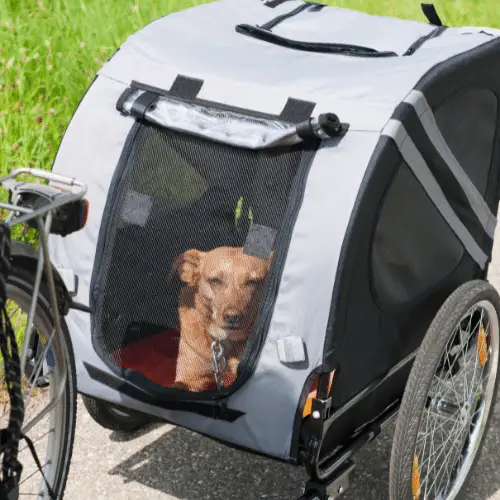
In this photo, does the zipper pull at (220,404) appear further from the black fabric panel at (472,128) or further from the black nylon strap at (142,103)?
the black fabric panel at (472,128)

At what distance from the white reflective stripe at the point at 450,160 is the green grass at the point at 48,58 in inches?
60.9

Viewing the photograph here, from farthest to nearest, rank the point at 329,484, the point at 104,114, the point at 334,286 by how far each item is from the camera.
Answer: the point at 104,114 → the point at 329,484 → the point at 334,286

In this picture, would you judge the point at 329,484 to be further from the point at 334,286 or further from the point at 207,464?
the point at 207,464

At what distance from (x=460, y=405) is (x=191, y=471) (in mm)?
786

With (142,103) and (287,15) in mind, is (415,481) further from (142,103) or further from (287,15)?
(287,15)

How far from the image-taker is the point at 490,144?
2746mm

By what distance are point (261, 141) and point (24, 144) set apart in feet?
5.95

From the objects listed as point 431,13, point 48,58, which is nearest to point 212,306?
point 431,13

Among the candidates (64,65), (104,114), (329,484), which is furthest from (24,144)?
(329,484)

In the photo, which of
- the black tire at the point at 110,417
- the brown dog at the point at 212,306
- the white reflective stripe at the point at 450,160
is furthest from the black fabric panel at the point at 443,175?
the black tire at the point at 110,417

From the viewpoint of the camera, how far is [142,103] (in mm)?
2434

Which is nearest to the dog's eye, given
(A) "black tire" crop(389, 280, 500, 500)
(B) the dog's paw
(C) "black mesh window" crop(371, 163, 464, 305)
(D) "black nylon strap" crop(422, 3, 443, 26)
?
(B) the dog's paw

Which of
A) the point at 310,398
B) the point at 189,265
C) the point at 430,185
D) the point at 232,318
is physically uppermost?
the point at 430,185

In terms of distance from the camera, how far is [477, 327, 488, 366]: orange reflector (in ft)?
8.72
